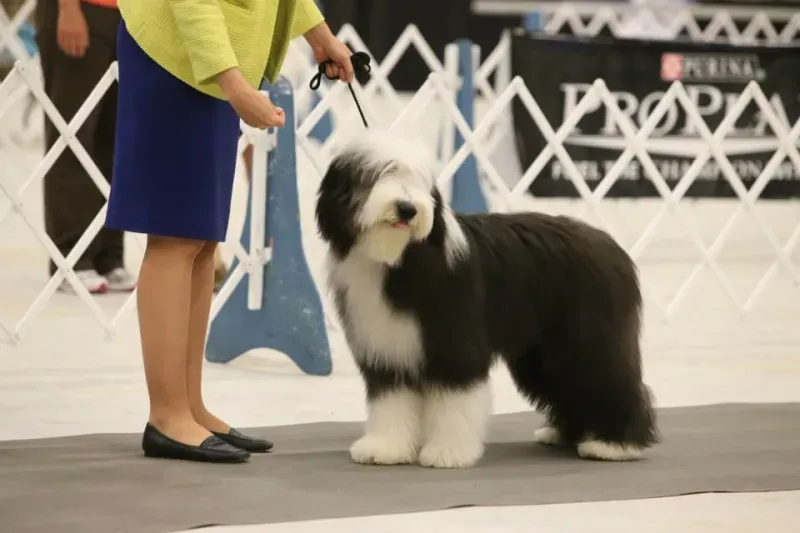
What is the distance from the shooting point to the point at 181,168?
3.10m

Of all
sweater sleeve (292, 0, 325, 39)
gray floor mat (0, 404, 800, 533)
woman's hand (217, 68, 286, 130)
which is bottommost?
gray floor mat (0, 404, 800, 533)

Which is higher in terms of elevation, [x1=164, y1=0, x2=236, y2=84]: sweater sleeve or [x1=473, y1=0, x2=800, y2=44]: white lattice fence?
[x1=473, y1=0, x2=800, y2=44]: white lattice fence

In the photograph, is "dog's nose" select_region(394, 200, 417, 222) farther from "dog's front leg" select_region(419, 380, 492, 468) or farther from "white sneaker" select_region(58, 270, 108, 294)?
"white sneaker" select_region(58, 270, 108, 294)

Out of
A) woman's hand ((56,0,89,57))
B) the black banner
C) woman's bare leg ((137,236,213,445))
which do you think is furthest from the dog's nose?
the black banner

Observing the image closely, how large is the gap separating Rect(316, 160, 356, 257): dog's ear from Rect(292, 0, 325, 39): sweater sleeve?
0.48 metres

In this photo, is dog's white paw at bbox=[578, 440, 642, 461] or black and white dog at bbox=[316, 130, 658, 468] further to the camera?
dog's white paw at bbox=[578, 440, 642, 461]

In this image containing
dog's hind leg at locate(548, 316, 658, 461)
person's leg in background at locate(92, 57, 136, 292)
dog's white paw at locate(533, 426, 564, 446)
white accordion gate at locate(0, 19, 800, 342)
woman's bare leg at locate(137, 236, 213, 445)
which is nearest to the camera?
woman's bare leg at locate(137, 236, 213, 445)

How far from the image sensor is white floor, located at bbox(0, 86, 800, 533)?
2795 mm

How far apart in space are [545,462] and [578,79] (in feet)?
12.5

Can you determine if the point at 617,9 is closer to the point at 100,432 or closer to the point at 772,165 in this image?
the point at 772,165

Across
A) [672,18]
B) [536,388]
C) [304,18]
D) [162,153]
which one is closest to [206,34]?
[162,153]

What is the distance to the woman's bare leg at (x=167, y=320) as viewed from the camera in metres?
3.14

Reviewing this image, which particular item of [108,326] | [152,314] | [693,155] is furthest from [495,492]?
[693,155]

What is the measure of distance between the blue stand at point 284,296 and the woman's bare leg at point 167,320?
4.23 feet
